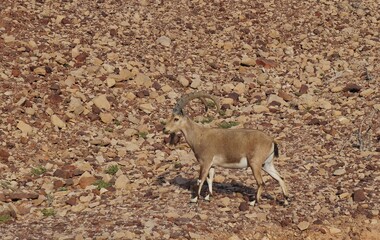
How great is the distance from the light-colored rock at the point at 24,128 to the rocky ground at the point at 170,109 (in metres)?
0.04

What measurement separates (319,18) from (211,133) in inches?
504

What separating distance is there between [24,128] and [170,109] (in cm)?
419

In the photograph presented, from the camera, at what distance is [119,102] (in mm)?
19234

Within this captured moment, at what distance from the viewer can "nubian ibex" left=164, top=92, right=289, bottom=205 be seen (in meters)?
13.0

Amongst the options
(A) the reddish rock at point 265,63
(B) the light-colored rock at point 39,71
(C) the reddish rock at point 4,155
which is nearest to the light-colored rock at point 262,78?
(A) the reddish rock at point 265,63

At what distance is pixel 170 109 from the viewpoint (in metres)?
19.3

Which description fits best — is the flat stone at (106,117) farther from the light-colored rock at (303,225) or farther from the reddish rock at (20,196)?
the light-colored rock at (303,225)

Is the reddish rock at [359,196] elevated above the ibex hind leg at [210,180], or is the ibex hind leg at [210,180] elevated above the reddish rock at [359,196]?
the reddish rock at [359,196]

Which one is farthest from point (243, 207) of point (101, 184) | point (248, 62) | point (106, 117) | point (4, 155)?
point (248, 62)

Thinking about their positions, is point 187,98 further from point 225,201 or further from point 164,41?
point 164,41

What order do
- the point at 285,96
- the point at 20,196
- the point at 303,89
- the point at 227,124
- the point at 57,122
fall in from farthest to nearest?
the point at 303,89 → the point at 285,96 → the point at 227,124 → the point at 57,122 → the point at 20,196

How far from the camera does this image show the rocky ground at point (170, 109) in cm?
1303

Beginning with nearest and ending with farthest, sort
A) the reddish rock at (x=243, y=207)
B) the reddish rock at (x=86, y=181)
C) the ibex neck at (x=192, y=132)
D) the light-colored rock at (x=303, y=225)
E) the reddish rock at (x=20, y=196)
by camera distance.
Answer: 1. the light-colored rock at (x=303, y=225)
2. the reddish rock at (x=243, y=207)
3. the ibex neck at (x=192, y=132)
4. the reddish rock at (x=20, y=196)
5. the reddish rock at (x=86, y=181)

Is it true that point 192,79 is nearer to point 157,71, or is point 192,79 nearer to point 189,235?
point 157,71
